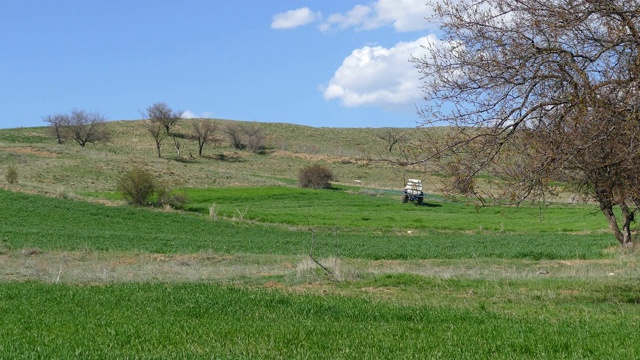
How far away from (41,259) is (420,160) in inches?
801

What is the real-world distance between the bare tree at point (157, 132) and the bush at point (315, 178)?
27.4 meters

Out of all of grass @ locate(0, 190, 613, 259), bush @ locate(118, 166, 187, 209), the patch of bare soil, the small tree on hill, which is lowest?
grass @ locate(0, 190, 613, 259)

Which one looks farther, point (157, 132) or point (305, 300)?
point (157, 132)

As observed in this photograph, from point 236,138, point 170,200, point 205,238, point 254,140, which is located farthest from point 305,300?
point 236,138

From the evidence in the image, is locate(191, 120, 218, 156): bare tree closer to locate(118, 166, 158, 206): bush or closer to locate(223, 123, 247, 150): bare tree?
locate(223, 123, 247, 150): bare tree

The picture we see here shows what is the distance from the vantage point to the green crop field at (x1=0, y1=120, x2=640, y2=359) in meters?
9.11

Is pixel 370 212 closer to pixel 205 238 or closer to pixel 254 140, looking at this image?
pixel 205 238

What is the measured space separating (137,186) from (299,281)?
123 ft

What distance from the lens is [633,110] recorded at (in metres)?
10.5

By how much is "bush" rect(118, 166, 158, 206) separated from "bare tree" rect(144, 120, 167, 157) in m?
45.9

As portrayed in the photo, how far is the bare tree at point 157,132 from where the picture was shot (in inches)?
4069

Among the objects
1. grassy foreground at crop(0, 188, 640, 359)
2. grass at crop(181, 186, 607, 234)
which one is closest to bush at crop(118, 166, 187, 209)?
grass at crop(181, 186, 607, 234)

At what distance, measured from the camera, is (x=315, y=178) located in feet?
270

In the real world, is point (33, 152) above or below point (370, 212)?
above
